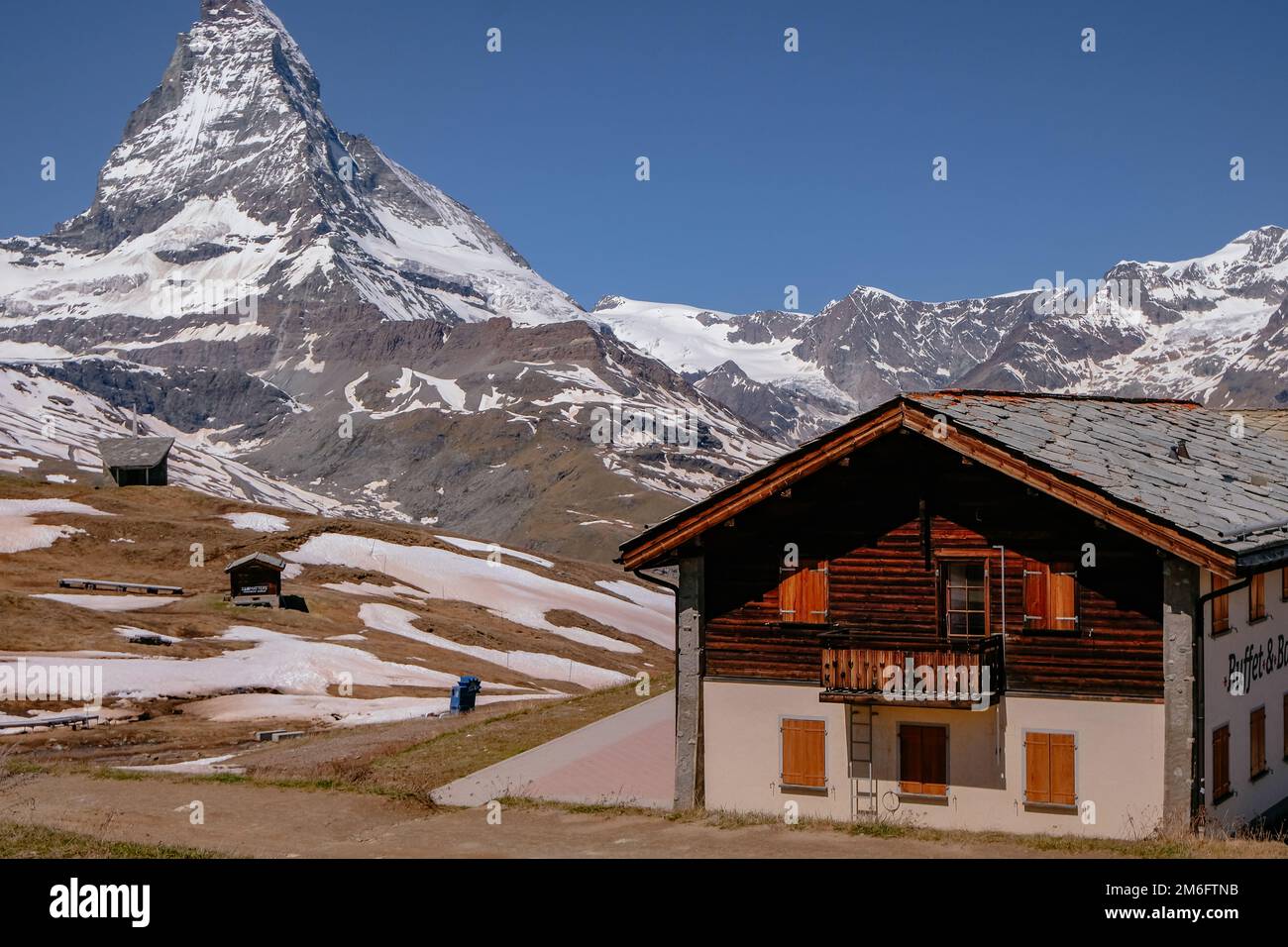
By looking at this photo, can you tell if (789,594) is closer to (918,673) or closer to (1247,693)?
(918,673)

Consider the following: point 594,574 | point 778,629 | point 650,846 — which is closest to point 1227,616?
point 778,629

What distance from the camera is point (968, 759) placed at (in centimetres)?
2511

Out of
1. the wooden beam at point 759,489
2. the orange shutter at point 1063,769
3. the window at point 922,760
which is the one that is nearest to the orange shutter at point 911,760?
the window at point 922,760

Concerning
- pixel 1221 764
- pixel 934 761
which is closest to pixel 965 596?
pixel 934 761

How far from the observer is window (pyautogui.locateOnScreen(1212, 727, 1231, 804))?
2442 centimetres

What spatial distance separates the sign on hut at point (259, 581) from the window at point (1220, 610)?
64.6 m

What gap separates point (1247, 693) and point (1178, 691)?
4.00 meters

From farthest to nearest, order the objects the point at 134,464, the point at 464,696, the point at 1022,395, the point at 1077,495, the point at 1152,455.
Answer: the point at 134,464 < the point at 464,696 < the point at 1022,395 < the point at 1152,455 < the point at 1077,495

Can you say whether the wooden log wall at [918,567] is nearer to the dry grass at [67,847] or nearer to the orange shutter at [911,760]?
the orange shutter at [911,760]

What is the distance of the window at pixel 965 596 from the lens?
25594mm

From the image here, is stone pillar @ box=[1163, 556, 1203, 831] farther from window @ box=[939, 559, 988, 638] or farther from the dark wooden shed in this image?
the dark wooden shed

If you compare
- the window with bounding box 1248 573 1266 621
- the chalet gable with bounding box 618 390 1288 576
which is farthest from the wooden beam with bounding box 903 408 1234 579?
the window with bounding box 1248 573 1266 621

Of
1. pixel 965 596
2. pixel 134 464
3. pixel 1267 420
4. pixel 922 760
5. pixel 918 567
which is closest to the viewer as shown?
pixel 922 760
